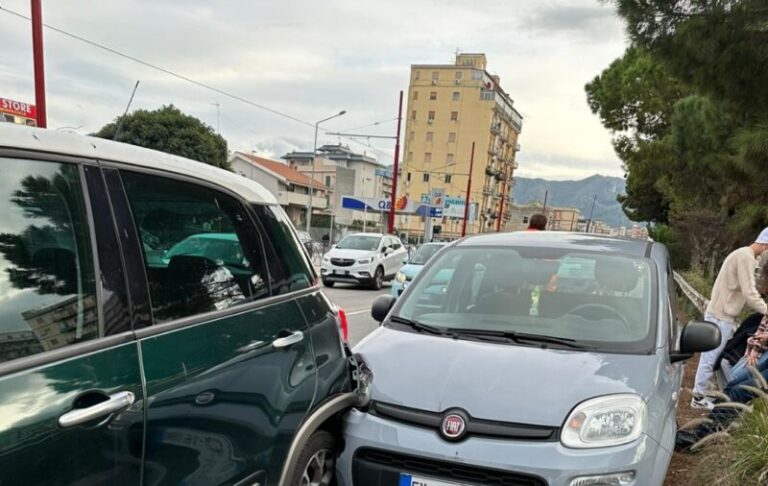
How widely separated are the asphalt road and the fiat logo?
16.1 ft

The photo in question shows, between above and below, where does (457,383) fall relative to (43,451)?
below

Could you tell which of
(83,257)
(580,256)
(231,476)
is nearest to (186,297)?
(83,257)

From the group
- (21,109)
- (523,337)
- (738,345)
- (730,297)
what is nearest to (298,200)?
(21,109)

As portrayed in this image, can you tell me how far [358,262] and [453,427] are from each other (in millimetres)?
12935

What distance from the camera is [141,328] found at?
1710 millimetres

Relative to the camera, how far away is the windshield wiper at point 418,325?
3.47 metres

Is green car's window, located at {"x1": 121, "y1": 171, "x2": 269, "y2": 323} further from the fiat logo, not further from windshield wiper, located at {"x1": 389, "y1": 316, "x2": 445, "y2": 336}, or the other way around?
windshield wiper, located at {"x1": 389, "y1": 316, "x2": 445, "y2": 336}

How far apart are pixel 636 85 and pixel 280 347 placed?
2114cm

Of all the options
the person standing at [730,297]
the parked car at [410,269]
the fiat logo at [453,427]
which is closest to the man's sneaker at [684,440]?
the person standing at [730,297]

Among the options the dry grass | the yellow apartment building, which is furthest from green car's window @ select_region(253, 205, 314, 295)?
the yellow apartment building

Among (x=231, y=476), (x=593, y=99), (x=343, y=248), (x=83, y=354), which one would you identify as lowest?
(x=343, y=248)

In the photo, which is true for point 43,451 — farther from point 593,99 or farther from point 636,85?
point 593,99

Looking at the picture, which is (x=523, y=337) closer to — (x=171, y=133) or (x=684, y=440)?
(x=684, y=440)

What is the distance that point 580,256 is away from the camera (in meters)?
3.89
